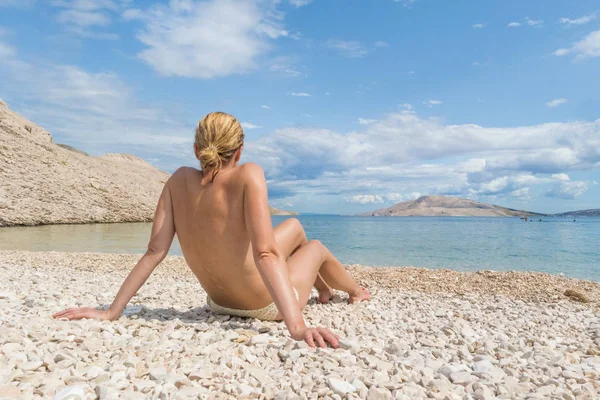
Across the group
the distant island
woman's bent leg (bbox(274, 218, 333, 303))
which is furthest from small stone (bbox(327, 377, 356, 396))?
the distant island

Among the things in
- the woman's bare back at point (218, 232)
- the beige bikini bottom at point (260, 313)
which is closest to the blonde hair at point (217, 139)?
the woman's bare back at point (218, 232)

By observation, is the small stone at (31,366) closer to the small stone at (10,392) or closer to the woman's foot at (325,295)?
the small stone at (10,392)

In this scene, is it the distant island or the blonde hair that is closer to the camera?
the blonde hair

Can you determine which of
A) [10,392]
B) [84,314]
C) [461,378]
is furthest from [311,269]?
[10,392]

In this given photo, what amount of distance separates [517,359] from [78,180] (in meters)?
38.0

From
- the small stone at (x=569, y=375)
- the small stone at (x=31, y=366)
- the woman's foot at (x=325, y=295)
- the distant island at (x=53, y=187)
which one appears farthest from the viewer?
the distant island at (x=53, y=187)

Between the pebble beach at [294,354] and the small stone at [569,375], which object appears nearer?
the pebble beach at [294,354]

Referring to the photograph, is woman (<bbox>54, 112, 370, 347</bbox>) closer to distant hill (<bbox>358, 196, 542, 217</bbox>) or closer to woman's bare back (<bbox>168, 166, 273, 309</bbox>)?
woman's bare back (<bbox>168, 166, 273, 309</bbox>)

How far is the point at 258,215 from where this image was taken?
305 centimetres

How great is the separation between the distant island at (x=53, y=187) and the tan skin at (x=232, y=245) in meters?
30.1

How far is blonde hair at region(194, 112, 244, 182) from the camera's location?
3141mm

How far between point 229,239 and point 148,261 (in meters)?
0.77

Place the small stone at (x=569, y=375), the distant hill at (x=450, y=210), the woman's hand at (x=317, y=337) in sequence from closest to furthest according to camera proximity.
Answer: the small stone at (x=569, y=375), the woman's hand at (x=317, y=337), the distant hill at (x=450, y=210)

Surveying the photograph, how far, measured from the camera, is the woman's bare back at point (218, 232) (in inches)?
126
